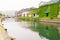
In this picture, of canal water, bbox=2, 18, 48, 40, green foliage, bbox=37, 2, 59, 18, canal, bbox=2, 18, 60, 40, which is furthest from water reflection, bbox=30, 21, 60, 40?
green foliage, bbox=37, 2, 59, 18

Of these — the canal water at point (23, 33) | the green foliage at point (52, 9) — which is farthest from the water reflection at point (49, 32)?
the green foliage at point (52, 9)

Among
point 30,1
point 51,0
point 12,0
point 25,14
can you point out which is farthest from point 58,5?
point 12,0

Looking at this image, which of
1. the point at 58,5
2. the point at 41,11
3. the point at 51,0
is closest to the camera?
the point at 51,0

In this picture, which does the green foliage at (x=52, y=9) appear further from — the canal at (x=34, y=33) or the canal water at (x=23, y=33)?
the canal water at (x=23, y=33)

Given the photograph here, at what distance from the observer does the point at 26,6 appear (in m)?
6.82

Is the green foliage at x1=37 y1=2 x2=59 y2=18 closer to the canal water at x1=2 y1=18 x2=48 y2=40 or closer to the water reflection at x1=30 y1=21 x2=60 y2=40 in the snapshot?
the water reflection at x1=30 y1=21 x2=60 y2=40

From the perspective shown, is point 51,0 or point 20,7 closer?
point 20,7

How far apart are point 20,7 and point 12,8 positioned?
1.15 feet

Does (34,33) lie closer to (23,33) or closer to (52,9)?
(23,33)

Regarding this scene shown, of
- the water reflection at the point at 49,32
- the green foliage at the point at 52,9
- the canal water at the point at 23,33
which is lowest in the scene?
the water reflection at the point at 49,32

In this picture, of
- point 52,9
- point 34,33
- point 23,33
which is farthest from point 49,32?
point 52,9

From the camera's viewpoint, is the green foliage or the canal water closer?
the canal water

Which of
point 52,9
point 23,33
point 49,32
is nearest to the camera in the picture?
point 23,33

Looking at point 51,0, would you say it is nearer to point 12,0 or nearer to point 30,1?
point 30,1
